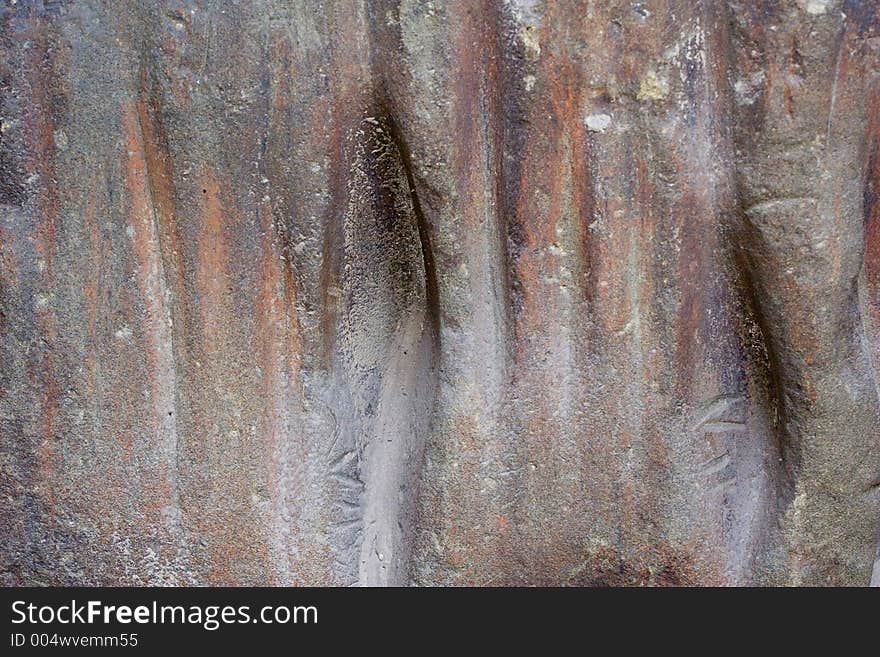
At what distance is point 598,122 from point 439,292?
0.70ft

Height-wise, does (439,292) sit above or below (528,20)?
below

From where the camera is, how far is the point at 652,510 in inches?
36.6

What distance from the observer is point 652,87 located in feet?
2.69

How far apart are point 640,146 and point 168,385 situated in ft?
1.60

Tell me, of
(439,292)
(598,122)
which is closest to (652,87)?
(598,122)

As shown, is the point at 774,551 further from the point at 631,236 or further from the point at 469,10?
the point at 469,10

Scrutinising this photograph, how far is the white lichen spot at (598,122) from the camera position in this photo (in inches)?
32.8

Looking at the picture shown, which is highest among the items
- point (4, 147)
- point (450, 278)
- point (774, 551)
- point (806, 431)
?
point (4, 147)

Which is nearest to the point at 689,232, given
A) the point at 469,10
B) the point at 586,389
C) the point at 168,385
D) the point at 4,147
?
the point at 586,389

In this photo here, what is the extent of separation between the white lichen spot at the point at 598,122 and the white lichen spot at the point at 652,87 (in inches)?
1.3

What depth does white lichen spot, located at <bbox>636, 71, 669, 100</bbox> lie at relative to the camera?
82cm

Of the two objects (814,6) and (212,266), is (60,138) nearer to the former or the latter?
(212,266)

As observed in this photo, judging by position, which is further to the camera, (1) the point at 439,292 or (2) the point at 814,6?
(1) the point at 439,292

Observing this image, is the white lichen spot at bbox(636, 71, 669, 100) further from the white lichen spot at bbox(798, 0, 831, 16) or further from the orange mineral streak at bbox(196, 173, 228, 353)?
the orange mineral streak at bbox(196, 173, 228, 353)
